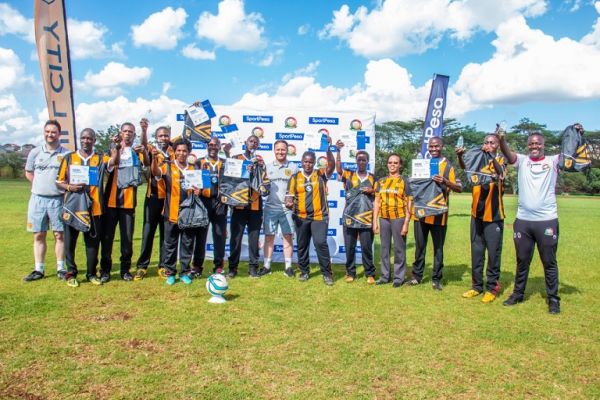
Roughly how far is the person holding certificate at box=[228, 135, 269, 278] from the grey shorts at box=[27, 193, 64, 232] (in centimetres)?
250

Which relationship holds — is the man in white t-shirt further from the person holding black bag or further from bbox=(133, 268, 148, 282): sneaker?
bbox=(133, 268, 148, 282): sneaker

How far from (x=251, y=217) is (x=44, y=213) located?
2980mm

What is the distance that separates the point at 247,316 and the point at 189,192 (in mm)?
2157

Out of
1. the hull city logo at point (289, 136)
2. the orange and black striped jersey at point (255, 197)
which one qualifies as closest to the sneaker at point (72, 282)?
the orange and black striped jersey at point (255, 197)

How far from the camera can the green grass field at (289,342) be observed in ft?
12.0

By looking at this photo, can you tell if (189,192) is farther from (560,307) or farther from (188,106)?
(560,307)

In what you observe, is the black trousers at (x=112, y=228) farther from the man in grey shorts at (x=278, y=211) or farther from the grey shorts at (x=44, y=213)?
the man in grey shorts at (x=278, y=211)

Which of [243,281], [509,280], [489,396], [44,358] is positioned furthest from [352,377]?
[509,280]

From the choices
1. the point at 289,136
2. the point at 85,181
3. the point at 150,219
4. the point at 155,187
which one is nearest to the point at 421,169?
the point at 289,136

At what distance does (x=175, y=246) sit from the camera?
270 inches

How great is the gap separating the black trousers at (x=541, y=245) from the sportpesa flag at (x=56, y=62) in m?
7.03

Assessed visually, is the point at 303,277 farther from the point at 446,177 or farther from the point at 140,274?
the point at 446,177

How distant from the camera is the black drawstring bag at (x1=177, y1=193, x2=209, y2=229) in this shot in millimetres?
6539

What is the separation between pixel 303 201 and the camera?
7074 mm
